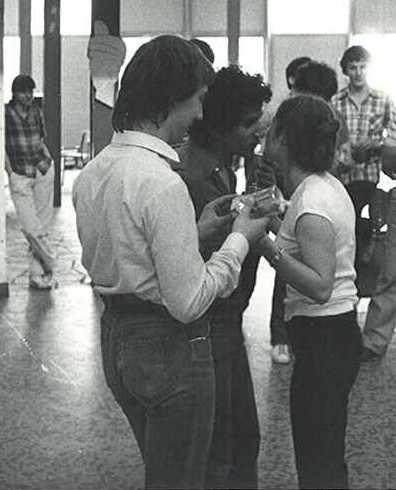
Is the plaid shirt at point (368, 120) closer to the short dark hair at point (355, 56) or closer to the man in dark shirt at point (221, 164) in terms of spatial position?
the short dark hair at point (355, 56)

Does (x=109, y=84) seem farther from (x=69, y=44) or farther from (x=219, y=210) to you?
(x=69, y=44)

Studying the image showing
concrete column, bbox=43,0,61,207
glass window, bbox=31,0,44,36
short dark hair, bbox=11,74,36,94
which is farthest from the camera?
glass window, bbox=31,0,44,36

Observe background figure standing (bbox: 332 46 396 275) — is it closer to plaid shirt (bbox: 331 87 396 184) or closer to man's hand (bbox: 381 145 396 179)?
plaid shirt (bbox: 331 87 396 184)

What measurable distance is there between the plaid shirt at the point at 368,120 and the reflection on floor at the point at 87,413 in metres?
1.00

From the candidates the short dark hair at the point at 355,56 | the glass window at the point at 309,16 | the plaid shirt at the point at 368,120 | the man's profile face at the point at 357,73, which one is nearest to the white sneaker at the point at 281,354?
the plaid shirt at the point at 368,120

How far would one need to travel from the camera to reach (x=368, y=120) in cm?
728

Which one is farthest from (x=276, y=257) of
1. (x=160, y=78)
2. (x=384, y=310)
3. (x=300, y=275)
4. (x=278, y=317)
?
(x=384, y=310)

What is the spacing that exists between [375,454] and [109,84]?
16.8 feet

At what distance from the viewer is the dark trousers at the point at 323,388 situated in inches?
123

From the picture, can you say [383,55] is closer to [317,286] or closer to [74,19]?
[74,19]

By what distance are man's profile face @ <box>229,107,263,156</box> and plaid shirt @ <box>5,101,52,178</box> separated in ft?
18.7

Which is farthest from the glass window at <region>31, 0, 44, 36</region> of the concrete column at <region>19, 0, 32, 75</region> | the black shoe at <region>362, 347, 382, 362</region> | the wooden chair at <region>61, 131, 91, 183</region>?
the black shoe at <region>362, 347, 382, 362</region>

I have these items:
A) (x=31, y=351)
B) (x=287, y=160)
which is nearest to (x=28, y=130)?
(x=31, y=351)

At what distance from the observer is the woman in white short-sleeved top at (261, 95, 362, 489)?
10.1 ft
